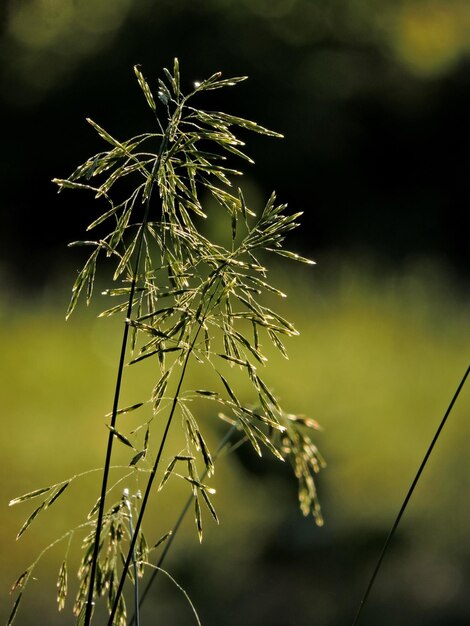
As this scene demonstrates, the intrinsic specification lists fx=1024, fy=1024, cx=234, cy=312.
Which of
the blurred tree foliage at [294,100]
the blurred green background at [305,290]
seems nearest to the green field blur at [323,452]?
the blurred green background at [305,290]

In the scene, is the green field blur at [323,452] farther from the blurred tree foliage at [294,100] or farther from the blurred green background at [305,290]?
the blurred tree foliage at [294,100]

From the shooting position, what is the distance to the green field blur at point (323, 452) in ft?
4.85

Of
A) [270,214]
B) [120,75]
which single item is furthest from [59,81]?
[270,214]

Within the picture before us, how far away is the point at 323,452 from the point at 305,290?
20.2 inches

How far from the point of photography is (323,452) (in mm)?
1796

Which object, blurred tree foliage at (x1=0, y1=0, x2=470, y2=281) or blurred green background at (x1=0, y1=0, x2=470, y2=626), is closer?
blurred green background at (x1=0, y1=0, x2=470, y2=626)

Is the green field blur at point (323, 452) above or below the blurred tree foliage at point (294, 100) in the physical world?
below

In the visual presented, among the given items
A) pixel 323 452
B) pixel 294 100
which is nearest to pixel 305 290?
pixel 323 452

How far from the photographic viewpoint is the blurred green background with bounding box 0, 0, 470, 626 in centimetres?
153

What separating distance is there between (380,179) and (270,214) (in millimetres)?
2164

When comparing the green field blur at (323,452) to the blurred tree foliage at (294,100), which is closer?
the green field blur at (323,452)

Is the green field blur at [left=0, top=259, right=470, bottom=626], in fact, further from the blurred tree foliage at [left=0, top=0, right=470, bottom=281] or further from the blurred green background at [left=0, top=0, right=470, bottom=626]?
the blurred tree foliage at [left=0, top=0, right=470, bottom=281]

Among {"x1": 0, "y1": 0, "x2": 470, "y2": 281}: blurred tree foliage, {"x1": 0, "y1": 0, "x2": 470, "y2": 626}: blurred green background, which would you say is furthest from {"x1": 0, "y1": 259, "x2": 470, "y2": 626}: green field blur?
{"x1": 0, "y1": 0, "x2": 470, "y2": 281}: blurred tree foliage

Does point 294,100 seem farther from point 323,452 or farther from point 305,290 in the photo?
point 323,452
